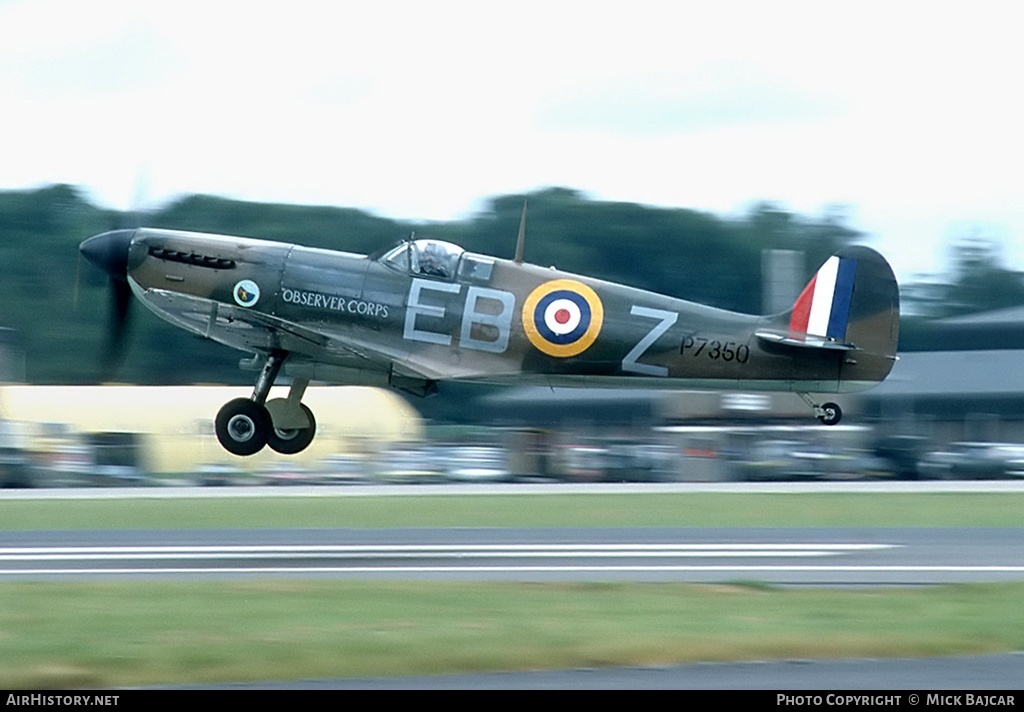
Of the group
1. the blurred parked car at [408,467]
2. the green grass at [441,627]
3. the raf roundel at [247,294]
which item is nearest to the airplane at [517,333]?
the raf roundel at [247,294]

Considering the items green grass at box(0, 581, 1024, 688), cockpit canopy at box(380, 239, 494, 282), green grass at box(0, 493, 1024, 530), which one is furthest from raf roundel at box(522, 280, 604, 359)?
green grass at box(0, 493, 1024, 530)

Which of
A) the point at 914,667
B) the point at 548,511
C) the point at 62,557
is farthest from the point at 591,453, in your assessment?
the point at 914,667

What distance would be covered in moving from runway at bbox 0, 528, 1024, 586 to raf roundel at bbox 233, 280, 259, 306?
2.99 metres

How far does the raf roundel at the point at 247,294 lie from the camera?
17.9 meters

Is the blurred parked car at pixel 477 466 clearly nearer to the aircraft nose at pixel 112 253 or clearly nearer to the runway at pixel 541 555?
the runway at pixel 541 555

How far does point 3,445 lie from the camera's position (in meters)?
30.8

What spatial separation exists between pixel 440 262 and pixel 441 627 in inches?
257

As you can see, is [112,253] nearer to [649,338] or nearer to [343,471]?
[649,338]

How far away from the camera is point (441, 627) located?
11703 millimetres

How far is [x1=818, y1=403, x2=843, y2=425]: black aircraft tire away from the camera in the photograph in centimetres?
1605

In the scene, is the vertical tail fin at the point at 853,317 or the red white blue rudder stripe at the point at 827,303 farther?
the red white blue rudder stripe at the point at 827,303

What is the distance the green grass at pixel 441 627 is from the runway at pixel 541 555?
0.99 metres

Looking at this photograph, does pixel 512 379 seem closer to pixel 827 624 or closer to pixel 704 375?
pixel 704 375

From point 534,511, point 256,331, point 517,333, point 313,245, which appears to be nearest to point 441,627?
point 517,333
